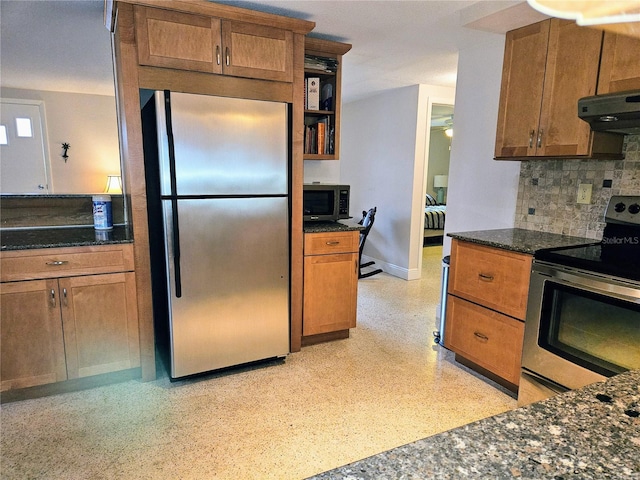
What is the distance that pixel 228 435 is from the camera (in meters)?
1.94

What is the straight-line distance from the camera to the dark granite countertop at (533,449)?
51cm

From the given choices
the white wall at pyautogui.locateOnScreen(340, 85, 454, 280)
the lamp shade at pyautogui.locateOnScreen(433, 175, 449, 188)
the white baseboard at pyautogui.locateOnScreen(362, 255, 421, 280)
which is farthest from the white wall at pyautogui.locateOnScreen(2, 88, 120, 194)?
the lamp shade at pyautogui.locateOnScreen(433, 175, 449, 188)

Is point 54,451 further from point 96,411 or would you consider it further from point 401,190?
point 401,190

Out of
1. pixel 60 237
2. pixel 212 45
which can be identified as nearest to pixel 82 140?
pixel 60 237

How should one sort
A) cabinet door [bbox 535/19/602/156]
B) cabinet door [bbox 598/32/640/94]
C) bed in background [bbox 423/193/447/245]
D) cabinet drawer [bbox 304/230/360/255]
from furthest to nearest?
bed in background [bbox 423/193/447/245] → cabinet drawer [bbox 304/230/360/255] → cabinet door [bbox 535/19/602/156] → cabinet door [bbox 598/32/640/94]

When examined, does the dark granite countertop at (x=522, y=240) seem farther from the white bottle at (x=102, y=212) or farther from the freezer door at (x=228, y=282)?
the white bottle at (x=102, y=212)

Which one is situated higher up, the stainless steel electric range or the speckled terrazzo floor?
the stainless steel electric range

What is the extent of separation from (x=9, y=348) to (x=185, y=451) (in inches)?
45.5

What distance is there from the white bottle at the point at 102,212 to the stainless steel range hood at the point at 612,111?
2.79 m

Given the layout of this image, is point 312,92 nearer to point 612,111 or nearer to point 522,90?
point 522,90

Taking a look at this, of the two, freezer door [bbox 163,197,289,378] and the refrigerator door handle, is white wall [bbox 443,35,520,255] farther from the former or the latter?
the refrigerator door handle

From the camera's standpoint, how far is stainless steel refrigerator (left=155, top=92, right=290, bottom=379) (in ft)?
7.29

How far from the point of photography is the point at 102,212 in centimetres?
262

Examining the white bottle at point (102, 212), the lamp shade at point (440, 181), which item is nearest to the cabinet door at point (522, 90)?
the white bottle at point (102, 212)
